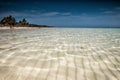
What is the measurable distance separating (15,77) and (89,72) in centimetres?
133

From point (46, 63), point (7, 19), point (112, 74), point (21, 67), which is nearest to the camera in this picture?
point (112, 74)

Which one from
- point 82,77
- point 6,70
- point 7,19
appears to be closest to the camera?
point 82,77

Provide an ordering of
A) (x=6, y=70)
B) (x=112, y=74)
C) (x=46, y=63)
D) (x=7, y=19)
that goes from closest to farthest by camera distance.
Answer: (x=112, y=74) → (x=6, y=70) → (x=46, y=63) → (x=7, y=19)

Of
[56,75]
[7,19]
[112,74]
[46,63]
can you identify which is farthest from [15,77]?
[7,19]

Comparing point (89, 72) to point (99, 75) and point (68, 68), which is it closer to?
point (99, 75)

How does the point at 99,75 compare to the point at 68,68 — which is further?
the point at 68,68

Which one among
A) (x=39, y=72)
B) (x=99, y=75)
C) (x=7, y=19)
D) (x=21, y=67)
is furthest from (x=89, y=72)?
(x=7, y=19)

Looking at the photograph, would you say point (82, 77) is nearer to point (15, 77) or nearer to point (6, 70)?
point (15, 77)

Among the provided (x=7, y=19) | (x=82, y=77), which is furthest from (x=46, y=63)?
(x=7, y=19)

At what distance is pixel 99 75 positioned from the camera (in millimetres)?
2979

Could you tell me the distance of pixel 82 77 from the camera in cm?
285

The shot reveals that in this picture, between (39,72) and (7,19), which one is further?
(7,19)

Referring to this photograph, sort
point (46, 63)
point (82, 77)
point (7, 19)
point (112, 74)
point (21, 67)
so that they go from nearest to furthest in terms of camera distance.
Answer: point (82, 77) < point (112, 74) < point (21, 67) < point (46, 63) < point (7, 19)

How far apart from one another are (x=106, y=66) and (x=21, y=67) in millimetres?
1785
